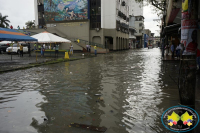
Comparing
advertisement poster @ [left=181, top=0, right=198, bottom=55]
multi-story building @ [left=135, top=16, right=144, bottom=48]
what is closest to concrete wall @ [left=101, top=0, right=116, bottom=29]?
multi-story building @ [left=135, top=16, right=144, bottom=48]

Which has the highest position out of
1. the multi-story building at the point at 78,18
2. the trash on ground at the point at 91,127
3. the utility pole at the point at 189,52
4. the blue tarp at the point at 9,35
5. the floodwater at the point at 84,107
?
the multi-story building at the point at 78,18

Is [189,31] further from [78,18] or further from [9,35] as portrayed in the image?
[78,18]

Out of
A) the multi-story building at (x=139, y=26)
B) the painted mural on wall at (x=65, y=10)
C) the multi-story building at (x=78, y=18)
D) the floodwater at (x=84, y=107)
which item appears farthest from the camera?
the multi-story building at (x=139, y=26)

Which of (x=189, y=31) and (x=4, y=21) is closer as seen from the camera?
(x=189, y=31)

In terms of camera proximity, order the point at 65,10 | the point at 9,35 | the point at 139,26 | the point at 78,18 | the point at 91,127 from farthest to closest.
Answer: the point at 139,26, the point at 65,10, the point at 78,18, the point at 9,35, the point at 91,127

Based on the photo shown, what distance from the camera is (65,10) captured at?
4828 cm

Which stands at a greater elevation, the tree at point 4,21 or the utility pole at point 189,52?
the tree at point 4,21

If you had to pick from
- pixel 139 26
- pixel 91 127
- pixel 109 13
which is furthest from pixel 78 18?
pixel 139 26

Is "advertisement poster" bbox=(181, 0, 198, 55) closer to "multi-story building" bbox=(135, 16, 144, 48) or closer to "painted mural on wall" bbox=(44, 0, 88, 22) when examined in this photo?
"painted mural on wall" bbox=(44, 0, 88, 22)

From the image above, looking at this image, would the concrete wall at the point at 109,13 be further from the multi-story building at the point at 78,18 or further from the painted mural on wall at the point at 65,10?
the painted mural on wall at the point at 65,10

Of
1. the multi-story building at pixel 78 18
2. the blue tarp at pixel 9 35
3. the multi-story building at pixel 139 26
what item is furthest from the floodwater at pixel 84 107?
the multi-story building at pixel 139 26

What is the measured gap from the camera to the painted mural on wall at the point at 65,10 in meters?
46.8

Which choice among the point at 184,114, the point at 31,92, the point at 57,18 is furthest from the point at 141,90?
the point at 57,18

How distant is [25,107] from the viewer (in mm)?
5859
